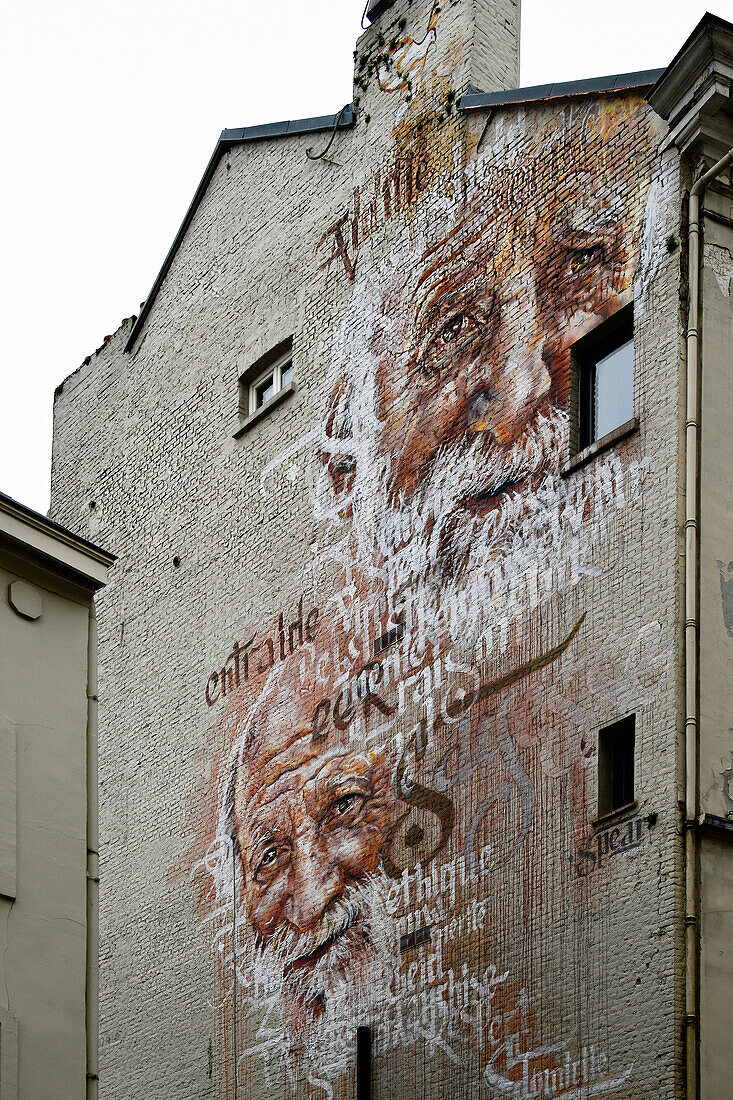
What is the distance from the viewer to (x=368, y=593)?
63.7 ft

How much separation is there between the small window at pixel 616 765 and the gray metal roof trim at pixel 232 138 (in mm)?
10030

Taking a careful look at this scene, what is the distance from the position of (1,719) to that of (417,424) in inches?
271

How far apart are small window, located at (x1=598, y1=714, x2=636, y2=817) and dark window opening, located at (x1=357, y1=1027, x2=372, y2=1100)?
4.10 metres

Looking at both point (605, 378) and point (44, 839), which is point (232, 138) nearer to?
point (605, 378)

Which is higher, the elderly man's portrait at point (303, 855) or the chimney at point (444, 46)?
the chimney at point (444, 46)

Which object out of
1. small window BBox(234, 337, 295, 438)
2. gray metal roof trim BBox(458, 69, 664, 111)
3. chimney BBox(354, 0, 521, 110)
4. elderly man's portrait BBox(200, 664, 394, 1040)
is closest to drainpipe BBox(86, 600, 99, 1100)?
elderly man's portrait BBox(200, 664, 394, 1040)

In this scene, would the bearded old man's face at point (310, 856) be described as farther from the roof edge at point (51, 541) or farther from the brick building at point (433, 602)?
the roof edge at point (51, 541)

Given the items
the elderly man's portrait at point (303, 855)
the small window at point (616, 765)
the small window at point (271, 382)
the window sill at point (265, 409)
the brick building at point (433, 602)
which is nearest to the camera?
the brick building at point (433, 602)

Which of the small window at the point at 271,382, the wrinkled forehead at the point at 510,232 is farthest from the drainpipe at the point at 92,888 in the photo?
the small window at the point at 271,382

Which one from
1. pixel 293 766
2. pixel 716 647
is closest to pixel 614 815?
pixel 716 647

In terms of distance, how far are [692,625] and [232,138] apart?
13024 millimetres

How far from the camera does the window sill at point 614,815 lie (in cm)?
1448

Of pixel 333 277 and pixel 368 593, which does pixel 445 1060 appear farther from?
pixel 333 277

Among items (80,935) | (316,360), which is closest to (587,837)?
(80,935)
